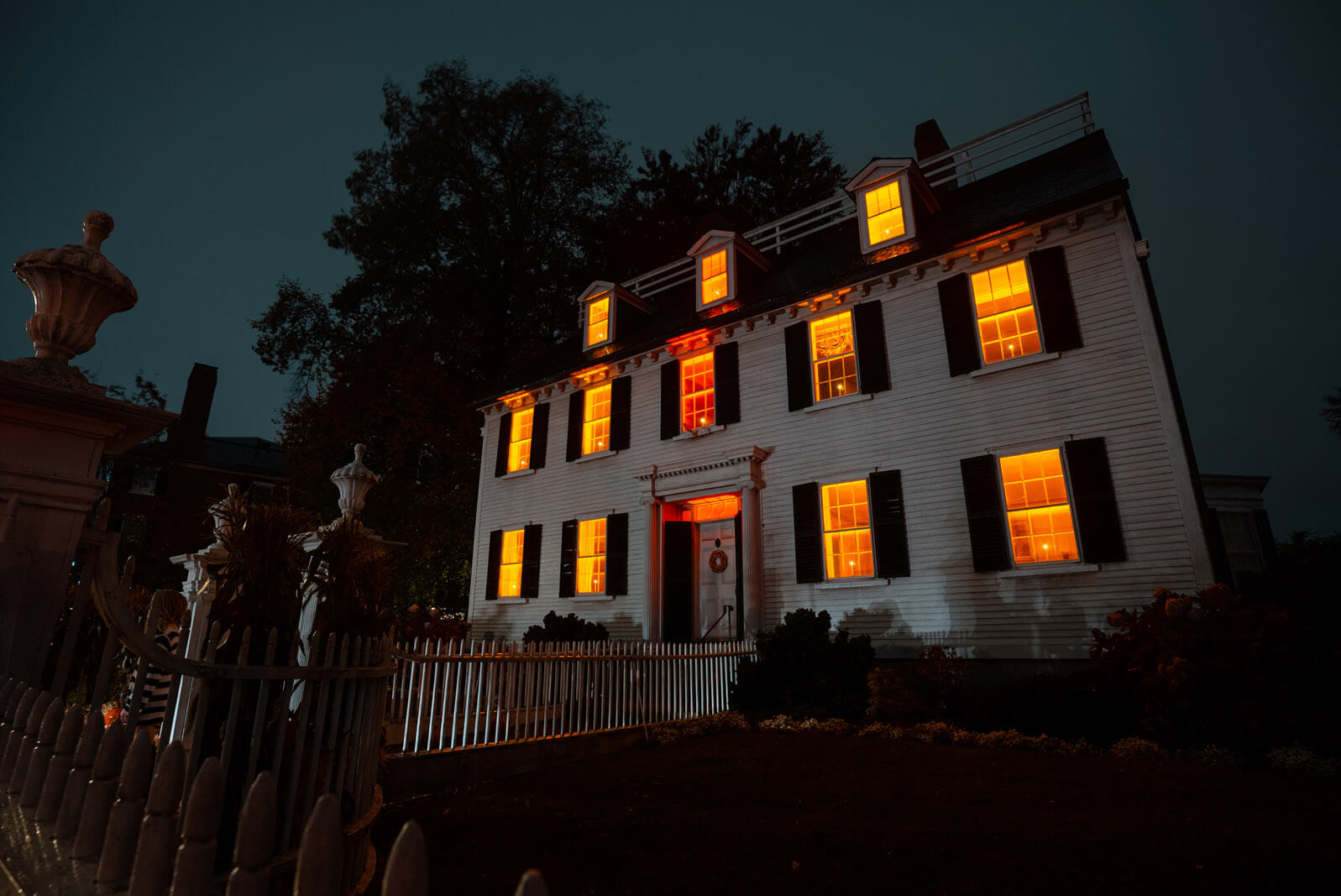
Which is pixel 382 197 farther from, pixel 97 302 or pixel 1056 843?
pixel 1056 843

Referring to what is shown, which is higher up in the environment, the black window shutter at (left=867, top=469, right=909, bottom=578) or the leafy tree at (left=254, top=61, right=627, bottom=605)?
the leafy tree at (left=254, top=61, right=627, bottom=605)

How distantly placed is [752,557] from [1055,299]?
653cm

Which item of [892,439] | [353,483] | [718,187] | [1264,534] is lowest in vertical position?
[353,483]

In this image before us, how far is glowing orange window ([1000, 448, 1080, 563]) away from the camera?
8.98m

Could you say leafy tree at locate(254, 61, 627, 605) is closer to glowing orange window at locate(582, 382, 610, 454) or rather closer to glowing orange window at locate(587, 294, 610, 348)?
glowing orange window at locate(587, 294, 610, 348)

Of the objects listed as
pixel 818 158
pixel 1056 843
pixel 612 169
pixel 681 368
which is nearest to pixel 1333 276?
pixel 818 158

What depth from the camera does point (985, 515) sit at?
9.48 metres

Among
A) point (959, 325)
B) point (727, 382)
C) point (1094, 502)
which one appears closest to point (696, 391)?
point (727, 382)

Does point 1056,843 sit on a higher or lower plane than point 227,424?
lower

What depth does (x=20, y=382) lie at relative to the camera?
2.64m

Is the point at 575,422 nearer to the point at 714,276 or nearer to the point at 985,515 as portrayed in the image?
the point at 714,276

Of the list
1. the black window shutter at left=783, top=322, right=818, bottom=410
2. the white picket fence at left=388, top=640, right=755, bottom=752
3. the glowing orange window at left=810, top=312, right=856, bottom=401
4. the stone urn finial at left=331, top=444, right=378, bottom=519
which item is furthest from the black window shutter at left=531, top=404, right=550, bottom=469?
the stone urn finial at left=331, top=444, right=378, bottom=519

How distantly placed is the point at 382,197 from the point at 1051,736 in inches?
1145

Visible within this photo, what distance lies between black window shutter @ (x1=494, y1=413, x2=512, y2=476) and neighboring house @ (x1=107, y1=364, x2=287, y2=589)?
337 inches
